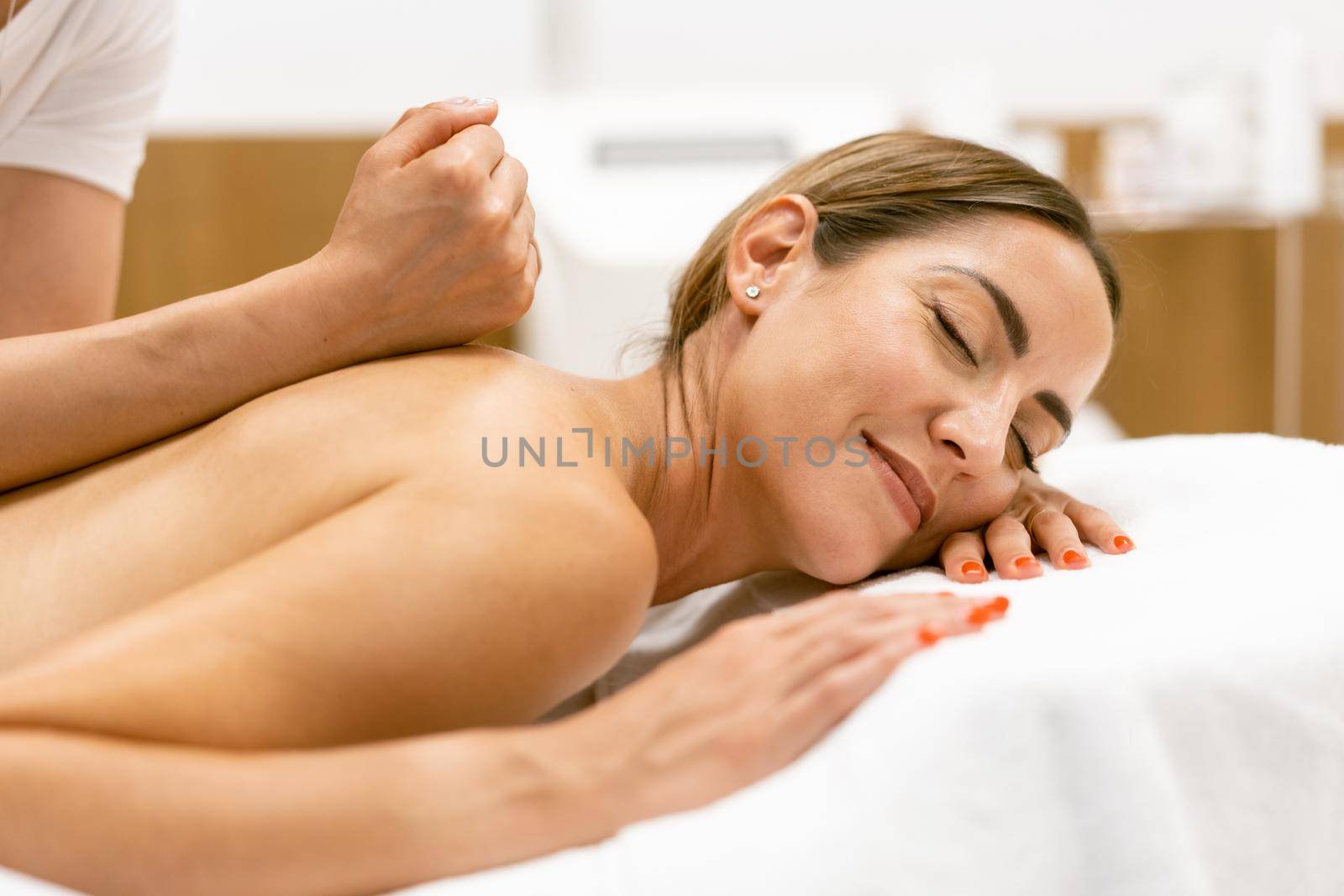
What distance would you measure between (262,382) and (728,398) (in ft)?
1.40

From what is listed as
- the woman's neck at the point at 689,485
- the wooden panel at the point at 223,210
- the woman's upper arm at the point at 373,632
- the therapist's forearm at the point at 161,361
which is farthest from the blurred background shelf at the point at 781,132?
the woman's upper arm at the point at 373,632

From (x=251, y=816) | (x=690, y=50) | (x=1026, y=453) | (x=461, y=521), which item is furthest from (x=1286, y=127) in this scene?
(x=251, y=816)

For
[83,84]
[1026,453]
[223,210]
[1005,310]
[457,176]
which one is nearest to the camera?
[457,176]

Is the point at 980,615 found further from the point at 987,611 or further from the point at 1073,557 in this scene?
the point at 1073,557

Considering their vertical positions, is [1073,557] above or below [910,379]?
below

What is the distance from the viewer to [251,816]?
0.66m

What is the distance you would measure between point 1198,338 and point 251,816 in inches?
121

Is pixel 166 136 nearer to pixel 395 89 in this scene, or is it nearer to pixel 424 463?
pixel 395 89

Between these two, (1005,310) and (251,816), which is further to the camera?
(1005,310)

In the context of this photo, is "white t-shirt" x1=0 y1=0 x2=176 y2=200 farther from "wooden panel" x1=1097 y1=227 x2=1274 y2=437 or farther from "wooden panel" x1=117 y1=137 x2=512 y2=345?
"wooden panel" x1=1097 y1=227 x2=1274 y2=437

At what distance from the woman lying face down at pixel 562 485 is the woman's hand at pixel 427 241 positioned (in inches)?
1.8

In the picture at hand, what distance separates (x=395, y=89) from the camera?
3035 millimetres

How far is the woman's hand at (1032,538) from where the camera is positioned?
1.03 meters

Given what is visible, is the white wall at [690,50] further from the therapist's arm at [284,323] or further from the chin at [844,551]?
the chin at [844,551]
